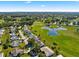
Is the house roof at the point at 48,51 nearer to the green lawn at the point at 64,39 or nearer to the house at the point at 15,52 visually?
the green lawn at the point at 64,39

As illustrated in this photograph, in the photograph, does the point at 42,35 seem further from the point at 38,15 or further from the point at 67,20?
the point at 67,20

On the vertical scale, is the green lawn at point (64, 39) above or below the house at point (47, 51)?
above

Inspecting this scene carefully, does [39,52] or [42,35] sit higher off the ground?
[42,35]

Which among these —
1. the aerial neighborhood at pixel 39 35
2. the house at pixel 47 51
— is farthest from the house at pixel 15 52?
the house at pixel 47 51

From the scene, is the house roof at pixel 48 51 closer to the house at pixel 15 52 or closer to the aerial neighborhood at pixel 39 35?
the aerial neighborhood at pixel 39 35

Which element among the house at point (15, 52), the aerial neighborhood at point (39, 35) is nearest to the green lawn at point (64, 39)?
the aerial neighborhood at point (39, 35)

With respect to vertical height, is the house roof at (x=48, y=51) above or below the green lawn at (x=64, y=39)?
below

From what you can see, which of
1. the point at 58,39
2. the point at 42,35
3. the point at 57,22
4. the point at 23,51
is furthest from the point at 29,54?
the point at 57,22

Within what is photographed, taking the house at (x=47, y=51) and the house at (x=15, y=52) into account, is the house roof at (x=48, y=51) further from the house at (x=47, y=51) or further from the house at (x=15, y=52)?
the house at (x=15, y=52)
